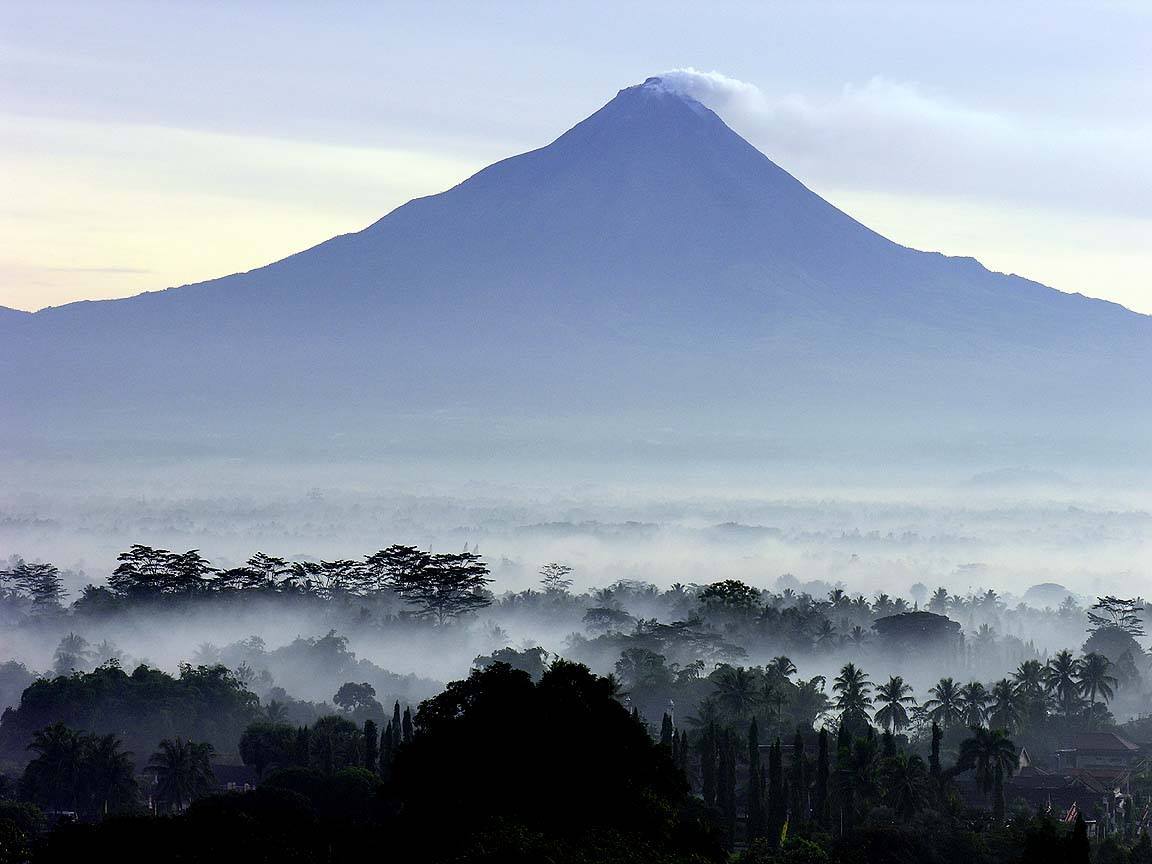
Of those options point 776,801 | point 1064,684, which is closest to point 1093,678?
point 1064,684

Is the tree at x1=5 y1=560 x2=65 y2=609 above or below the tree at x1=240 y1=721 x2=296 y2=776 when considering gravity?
above

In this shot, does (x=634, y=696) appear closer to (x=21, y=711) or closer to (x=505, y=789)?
(x=21, y=711)

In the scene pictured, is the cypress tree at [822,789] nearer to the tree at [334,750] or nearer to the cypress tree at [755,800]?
the cypress tree at [755,800]

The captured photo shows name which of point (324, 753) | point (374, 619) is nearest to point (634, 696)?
point (324, 753)

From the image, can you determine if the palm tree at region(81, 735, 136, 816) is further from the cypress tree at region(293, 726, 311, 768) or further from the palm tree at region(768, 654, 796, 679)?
the palm tree at region(768, 654, 796, 679)

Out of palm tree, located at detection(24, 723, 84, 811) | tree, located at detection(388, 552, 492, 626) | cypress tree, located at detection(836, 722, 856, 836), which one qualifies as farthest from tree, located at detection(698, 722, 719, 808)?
tree, located at detection(388, 552, 492, 626)

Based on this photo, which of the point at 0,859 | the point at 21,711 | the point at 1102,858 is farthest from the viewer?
the point at 21,711

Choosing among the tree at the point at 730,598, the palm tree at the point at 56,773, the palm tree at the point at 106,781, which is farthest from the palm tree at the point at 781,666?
the palm tree at the point at 56,773
